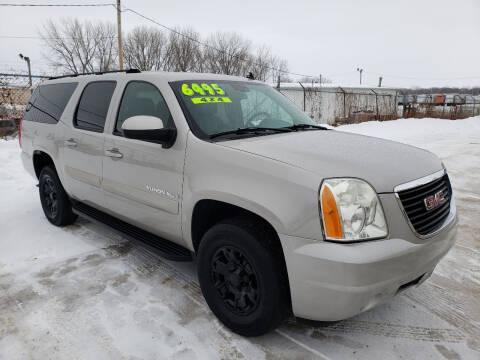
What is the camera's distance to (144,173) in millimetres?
2916

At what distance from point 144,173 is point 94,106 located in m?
1.23

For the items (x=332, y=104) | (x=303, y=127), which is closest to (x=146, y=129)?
(x=303, y=127)

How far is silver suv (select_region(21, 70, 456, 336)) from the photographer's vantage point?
1.94 m

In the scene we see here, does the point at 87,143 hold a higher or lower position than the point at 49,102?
lower

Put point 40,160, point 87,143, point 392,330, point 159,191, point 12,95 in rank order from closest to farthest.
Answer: point 392,330 < point 159,191 < point 87,143 < point 40,160 < point 12,95

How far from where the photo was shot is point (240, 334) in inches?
95.1

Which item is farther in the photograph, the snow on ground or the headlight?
the snow on ground

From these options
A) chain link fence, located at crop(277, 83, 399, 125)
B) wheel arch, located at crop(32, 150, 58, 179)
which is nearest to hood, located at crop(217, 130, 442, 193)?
wheel arch, located at crop(32, 150, 58, 179)

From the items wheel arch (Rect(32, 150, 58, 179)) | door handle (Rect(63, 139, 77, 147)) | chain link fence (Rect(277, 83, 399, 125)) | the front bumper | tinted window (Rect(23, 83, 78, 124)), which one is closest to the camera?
the front bumper

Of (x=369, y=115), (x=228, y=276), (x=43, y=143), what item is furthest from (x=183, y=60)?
(x=228, y=276)

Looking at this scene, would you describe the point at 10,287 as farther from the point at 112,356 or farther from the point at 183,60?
the point at 183,60

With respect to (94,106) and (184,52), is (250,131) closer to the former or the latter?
(94,106)

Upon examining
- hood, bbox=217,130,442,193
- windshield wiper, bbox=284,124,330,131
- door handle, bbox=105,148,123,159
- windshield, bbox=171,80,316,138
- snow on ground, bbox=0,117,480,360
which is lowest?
snow on ground, bbox=0,117,480,360

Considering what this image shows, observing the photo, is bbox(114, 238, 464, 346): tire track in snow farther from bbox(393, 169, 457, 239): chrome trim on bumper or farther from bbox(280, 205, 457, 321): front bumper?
bbox(393, 169, 457, 239): chrome trim on bumper
